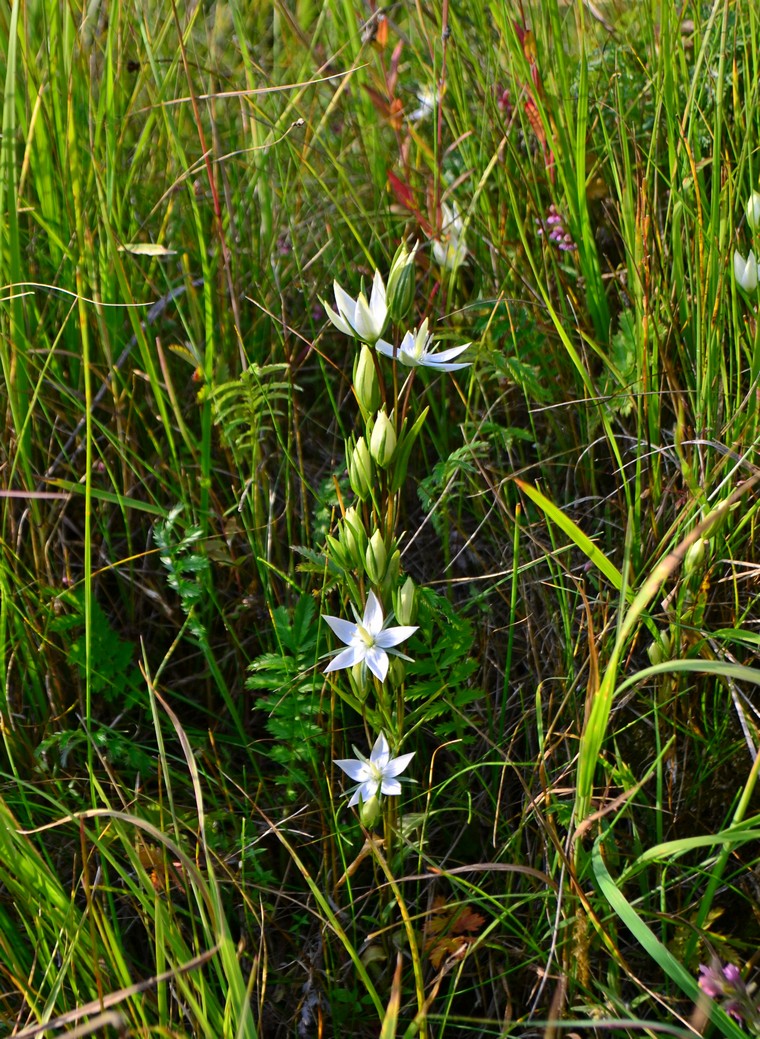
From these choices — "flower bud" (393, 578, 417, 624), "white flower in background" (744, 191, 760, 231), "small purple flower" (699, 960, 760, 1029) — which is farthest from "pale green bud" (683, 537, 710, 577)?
"white flower in background" (744, 191, 760, 231)

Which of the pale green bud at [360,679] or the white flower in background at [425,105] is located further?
the white flower in background at [425,105]

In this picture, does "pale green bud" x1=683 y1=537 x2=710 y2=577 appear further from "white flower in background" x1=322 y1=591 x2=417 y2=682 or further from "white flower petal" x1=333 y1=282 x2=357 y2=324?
"white flower petal" x1=333 y1=282 x2=357 y2=324

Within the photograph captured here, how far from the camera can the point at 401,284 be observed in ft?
3.74

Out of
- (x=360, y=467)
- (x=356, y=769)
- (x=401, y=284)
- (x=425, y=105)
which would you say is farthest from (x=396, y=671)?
(x=425, y=105)

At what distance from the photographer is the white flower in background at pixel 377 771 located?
4.01 ft

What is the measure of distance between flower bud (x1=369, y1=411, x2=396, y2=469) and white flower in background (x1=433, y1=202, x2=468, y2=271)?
0.82 meters

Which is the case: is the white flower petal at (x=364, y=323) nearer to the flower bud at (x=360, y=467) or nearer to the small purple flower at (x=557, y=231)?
the flower bud at (x=360, y=467)

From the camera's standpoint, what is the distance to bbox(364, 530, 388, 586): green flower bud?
1.16m

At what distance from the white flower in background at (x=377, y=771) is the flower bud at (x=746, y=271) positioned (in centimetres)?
98

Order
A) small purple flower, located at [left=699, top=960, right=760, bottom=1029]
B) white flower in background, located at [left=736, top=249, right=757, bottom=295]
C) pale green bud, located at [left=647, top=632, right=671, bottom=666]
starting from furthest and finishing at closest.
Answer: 1. white flower in background, located at [left=736, top=249, right=757, bottom=295]
2. pale green bud, located at [left=647, top=632, right=671, bottom=666]
3. small purple flower, located at [left=699, top=960, right=760, bottom=1029]

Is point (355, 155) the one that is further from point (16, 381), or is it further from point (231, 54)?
point (16, 381)

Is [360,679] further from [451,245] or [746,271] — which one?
[451,245]

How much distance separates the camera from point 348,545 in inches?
47.1

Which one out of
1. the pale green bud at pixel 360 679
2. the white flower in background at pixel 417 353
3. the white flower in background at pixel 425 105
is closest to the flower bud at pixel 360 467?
the white flower in background at pixel 417 353
